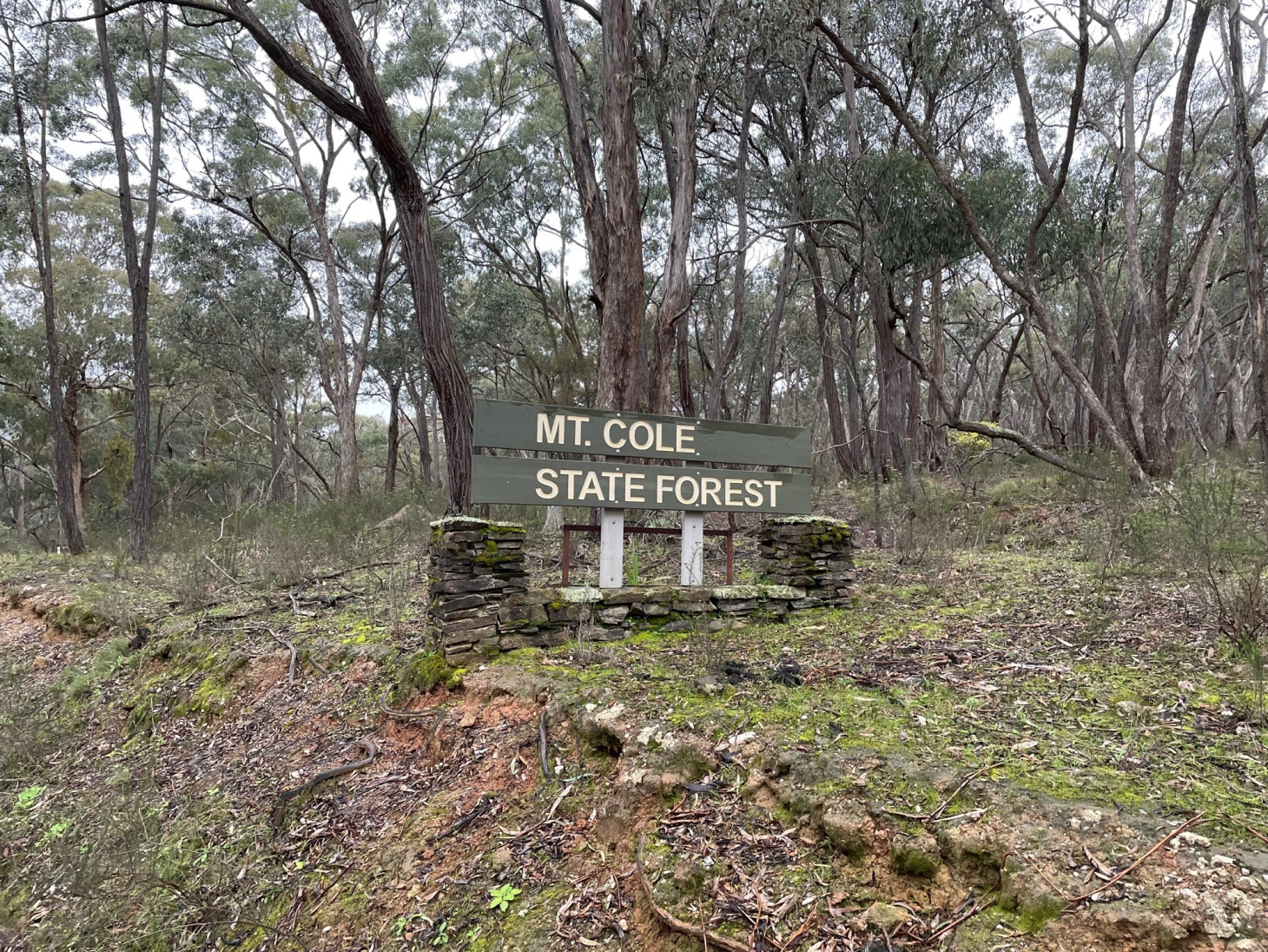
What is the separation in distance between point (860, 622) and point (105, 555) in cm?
1304

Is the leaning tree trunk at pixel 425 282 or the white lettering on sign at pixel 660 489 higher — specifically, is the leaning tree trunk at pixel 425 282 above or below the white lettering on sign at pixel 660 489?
above

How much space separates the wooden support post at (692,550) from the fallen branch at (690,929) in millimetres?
3172

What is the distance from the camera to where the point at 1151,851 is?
207 cm

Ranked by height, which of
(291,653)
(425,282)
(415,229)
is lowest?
(291,653)

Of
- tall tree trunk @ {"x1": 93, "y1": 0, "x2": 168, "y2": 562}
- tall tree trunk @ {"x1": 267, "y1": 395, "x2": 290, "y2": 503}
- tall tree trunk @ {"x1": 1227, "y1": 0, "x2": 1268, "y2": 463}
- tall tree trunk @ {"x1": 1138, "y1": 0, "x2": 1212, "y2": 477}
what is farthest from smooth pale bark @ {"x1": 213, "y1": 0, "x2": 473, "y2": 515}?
tall tree trunk @ {"x1": 267, "y1": 395, "x2": 290, "y2": 503}

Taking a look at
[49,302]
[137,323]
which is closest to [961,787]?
[137,323]

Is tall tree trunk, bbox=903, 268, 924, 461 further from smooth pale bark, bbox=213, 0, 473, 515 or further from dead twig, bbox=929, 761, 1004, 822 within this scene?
dead twig, bbox=929, 761, 1004, 822

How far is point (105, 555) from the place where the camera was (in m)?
12.1

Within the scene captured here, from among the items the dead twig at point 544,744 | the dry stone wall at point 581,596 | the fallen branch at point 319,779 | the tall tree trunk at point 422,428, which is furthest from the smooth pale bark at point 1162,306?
the tall tree trunk at point 422,428

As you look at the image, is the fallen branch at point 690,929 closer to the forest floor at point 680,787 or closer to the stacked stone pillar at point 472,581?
the forest floor at point 680,787

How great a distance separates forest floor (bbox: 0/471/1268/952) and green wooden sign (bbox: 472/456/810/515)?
106cm

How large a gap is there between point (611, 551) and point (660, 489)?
62cm

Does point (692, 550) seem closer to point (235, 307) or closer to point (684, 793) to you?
point (684, 793)

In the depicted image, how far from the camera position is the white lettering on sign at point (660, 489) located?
5.12m
